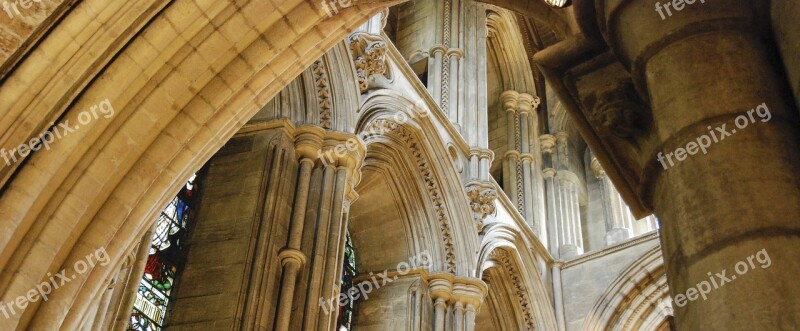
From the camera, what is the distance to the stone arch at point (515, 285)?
11.5 metres

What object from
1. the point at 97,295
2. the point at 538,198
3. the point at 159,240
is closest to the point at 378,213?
the point at 159,240

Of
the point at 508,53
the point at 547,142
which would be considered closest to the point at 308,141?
the point at 508,53

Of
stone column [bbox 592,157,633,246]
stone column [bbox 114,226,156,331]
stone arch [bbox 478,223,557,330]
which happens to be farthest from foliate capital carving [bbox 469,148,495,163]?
stone column [bbox 114,226,156,331]

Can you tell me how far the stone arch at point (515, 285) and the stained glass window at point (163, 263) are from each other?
4771mm

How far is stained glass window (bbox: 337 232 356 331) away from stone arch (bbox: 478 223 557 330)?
1993 mm

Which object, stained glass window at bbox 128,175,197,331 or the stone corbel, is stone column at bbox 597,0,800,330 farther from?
stained glass window at bbox 128,175,197,331

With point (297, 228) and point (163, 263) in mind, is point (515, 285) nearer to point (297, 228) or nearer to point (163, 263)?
point (297, 228)

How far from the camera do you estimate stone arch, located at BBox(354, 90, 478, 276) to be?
9.66 metres

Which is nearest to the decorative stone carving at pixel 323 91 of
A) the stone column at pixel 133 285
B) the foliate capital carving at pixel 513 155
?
the stone column at pixel 133 285

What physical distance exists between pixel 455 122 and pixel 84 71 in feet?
24.7

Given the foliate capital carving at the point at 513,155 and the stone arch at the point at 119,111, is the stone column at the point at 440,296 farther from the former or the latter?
the foliate capital carving at the point at 513,155

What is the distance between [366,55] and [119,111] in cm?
430

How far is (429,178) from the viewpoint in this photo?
1017 centimetres

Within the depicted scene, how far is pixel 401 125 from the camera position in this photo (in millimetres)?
9656
